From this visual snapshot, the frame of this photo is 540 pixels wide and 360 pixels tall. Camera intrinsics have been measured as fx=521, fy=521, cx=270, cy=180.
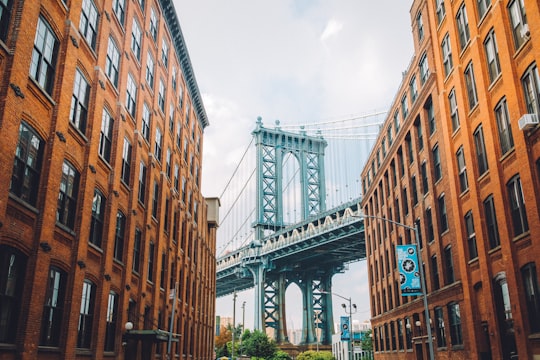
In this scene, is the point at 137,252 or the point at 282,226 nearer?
the point at 137,252

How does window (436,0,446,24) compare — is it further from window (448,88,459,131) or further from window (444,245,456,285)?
window (444,245,456,285)

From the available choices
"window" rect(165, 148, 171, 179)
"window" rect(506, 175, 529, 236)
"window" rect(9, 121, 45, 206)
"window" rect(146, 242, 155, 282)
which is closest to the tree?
"window" rect(165, 148, 171, 179)

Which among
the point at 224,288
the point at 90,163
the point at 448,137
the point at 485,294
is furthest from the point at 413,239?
the point at 224,288

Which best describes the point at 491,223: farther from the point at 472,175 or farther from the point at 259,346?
the point at 259,346

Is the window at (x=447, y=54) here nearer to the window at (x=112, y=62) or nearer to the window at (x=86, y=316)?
the window at (x=112, y=62)

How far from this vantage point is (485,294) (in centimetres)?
2380

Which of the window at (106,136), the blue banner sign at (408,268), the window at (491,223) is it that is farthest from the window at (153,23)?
the window at (491,223)

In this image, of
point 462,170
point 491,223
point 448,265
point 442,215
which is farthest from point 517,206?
point 442,215

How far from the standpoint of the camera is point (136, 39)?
2912 centimetres

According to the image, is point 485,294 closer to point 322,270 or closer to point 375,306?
point 375,306

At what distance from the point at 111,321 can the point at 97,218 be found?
5.04m

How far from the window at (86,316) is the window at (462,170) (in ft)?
61.4

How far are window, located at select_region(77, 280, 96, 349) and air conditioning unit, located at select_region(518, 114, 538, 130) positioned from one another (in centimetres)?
1765

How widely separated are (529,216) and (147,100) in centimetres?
2120
